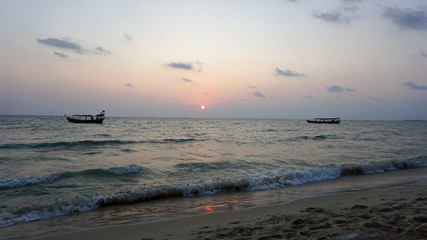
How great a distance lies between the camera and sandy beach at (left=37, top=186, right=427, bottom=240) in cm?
457

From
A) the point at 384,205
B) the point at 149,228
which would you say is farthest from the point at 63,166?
the point at 384,205

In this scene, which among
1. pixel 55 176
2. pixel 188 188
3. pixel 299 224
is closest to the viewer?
pixel 299 224

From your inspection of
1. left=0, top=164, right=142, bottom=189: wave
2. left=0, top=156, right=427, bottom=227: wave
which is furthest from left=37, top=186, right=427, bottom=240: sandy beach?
left=0, top=164, right=142, bottom=189: wave

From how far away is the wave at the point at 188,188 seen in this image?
757 cm

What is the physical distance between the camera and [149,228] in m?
6.13

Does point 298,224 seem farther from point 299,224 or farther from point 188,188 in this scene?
point 188,188

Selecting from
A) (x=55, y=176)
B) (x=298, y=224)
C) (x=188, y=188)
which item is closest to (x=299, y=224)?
(x=298, y=224)

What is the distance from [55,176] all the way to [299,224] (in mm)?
11744

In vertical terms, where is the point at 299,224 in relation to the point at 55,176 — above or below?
above

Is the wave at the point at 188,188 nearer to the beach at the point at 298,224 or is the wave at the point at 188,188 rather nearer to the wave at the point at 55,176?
the wave at the point at 55,176

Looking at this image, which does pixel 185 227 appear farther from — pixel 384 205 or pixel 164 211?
pixel 384 205

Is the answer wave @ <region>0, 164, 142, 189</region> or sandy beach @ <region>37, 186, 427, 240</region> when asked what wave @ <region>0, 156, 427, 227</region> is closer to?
wave @ <region>0, 164, 142, 189</region>

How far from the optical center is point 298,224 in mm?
5379

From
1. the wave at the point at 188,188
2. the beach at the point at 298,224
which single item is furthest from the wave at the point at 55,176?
the beach at the point at 298,224
